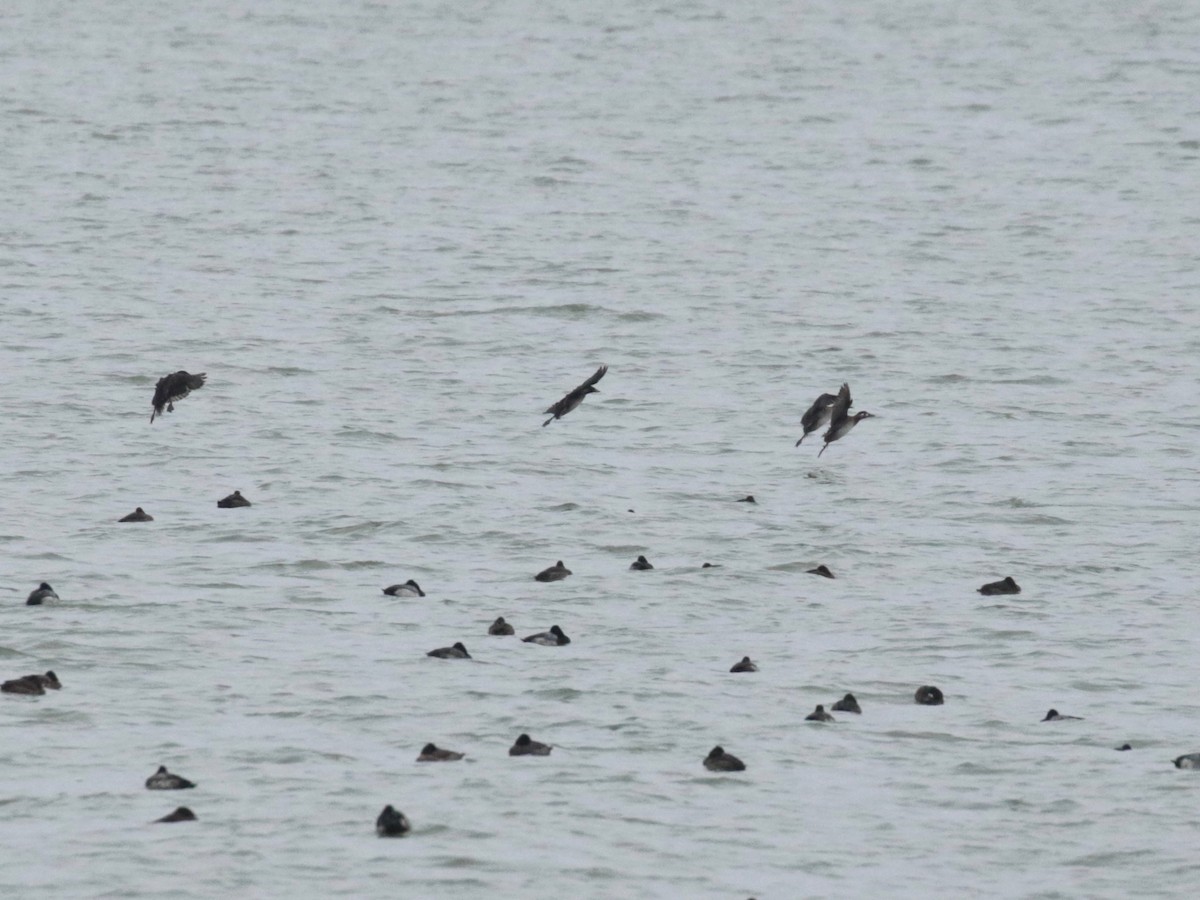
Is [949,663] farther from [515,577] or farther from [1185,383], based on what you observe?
[1185,383]

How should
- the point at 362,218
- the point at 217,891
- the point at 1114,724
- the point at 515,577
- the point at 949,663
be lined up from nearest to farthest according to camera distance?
the point at 217,891
the point at 1114,724
the point at 949,663
the point at 515,577
the point at 362,218

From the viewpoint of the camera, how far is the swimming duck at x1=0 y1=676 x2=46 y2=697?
70.1ft

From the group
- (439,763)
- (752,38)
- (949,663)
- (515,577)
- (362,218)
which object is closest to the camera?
(439,763)

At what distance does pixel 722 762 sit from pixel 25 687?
6.39m

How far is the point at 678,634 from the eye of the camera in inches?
952

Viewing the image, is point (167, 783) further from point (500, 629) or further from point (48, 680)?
point (500, 629)

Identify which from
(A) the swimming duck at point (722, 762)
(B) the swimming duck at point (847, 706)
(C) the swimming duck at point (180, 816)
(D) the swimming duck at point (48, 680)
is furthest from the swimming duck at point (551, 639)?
(C) the swimming duck at point (180, 816)

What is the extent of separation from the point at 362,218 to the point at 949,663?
35333mm

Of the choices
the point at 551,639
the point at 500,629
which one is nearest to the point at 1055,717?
the point at 551,639

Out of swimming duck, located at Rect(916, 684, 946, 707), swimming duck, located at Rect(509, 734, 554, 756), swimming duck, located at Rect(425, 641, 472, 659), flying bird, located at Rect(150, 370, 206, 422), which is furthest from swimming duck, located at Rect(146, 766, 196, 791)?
flying bird, located at Rect(150, 370, 206, 422)

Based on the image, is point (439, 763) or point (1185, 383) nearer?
point (439, 763)

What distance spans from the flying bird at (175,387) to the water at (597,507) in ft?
2.34

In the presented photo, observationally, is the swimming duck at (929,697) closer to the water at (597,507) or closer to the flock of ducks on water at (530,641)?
the flock of ducks on water at (530,641)

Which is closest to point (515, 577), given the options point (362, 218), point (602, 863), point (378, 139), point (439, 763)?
point (439, 763)
